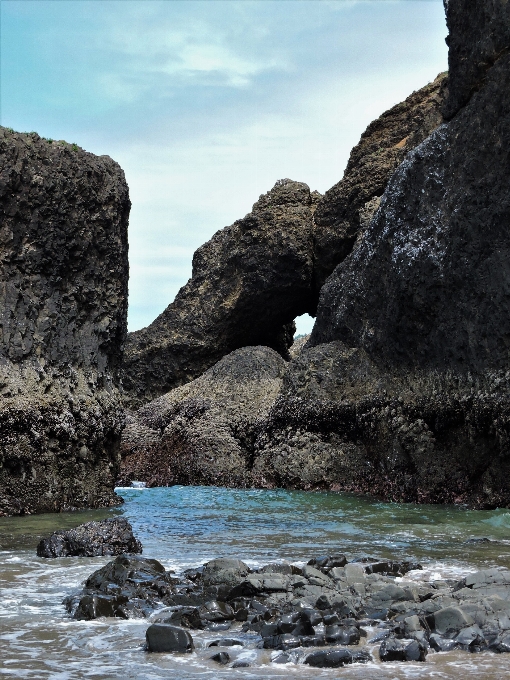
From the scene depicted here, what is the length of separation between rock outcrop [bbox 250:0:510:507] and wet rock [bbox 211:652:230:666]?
10.7 m

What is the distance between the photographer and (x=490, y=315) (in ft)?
51.6

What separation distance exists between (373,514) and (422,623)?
852cm

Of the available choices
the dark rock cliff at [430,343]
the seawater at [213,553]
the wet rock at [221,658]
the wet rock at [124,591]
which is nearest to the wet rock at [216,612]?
the seawater at [213,553]

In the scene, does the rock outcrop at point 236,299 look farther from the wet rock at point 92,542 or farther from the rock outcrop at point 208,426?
the wet rock at point 92,542

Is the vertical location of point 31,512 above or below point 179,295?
below

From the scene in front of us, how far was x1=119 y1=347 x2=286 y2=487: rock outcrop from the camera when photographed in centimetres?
2200

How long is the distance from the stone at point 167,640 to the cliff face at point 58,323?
26.2 feet

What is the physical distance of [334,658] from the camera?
533 cm

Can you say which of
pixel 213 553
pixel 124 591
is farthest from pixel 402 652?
pixel 213 553

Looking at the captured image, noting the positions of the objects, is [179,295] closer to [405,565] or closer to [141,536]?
[141,536]

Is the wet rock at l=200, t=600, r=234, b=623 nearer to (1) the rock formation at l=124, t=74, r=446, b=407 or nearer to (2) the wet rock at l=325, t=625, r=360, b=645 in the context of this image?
(2) the wet rock at l=325, t=625, r=360, b=645

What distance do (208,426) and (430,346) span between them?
742cm

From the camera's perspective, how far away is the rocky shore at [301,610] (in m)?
5.59

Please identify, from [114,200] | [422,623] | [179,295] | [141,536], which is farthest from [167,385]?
[422,623]
